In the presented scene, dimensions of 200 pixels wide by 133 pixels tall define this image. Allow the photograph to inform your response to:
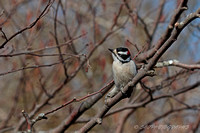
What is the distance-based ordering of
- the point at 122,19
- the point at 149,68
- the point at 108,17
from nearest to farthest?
the point at 149,68 < the point at 122,19 < the point at 108,17

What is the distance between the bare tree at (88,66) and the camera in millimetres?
2979

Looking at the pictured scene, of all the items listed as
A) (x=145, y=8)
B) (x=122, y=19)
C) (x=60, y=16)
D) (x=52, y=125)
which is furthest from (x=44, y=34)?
(x=145, y=8)

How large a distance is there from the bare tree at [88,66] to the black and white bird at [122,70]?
0.11m

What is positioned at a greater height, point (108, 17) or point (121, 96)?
point (108, 17)

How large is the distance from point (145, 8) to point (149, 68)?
237 inches

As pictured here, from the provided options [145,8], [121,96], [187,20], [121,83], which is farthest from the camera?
[145,8]

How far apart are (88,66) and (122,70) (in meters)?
0.55

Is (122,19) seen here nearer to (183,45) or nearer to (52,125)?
(183,45)

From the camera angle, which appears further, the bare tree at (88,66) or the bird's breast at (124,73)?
the bird's breast at (124,73)

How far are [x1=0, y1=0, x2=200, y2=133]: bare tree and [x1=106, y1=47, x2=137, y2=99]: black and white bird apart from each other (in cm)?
11

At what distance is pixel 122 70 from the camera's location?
3.32 metres

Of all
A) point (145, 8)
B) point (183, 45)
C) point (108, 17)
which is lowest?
point (183, 45)

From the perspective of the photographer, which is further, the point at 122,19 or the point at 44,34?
the point at 122,19

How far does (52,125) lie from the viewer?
6773 mm
